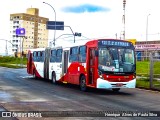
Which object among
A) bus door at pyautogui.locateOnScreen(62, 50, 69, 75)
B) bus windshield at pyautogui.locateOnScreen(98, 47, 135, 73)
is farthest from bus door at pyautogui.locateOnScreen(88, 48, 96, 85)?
bus door at pyautogui.locateOnScreen(62, 50, 69, 75)

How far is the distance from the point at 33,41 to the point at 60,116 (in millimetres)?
129022

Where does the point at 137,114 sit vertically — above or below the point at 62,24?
below

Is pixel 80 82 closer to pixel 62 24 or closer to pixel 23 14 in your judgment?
pixel 62 24

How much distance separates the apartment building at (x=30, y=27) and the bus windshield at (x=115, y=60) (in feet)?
353

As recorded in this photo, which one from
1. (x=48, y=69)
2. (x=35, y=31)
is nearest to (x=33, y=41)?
(x=35, y=31)

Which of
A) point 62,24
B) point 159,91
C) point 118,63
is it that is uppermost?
point 62,24

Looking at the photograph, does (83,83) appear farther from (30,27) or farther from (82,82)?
(30,27)

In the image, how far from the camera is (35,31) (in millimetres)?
135000

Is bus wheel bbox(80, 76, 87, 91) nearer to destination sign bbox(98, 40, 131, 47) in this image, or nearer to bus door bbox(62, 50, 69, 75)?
Answer: destination sign bbox(98, 40, 131, 47)

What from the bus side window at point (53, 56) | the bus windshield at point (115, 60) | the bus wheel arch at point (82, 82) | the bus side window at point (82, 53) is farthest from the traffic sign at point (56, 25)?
the bus windshield at point (115, 60)

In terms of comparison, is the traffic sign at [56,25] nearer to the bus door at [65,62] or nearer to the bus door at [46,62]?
the bus door at [46,62]

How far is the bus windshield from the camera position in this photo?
19828mm

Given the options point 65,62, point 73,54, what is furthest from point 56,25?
point 73,54

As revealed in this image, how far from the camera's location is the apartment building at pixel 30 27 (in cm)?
13062
